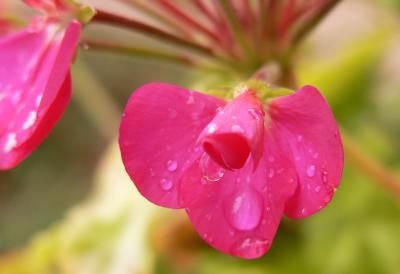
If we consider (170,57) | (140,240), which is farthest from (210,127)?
(140,240)

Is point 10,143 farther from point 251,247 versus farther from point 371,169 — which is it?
point 371,169

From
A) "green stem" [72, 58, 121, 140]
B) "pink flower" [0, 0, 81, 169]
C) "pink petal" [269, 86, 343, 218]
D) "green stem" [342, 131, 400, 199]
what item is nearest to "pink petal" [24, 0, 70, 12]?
"pink flower" [0, 0, 81, 169]

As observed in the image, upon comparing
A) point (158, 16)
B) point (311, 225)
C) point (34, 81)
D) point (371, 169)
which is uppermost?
point (34, 81)

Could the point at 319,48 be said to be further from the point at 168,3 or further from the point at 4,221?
the point at 168,3

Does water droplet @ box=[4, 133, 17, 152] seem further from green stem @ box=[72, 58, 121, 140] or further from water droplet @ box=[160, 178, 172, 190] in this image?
green stem @ box=[72, 58, 121, 140]

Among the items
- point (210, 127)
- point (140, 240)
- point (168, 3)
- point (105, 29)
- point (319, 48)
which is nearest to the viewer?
point (210, 127)

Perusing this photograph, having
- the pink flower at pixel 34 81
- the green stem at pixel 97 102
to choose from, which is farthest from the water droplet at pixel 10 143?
the green stem at pixel 97 102

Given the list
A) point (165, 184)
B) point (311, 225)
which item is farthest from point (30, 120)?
point (311, 225)
